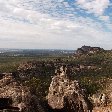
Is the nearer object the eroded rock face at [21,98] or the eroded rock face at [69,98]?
the eroded rock face at [21,98]

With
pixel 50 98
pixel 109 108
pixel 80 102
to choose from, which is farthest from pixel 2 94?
pixel 109 108

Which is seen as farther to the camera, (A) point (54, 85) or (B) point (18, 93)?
(A) point (54, 85)

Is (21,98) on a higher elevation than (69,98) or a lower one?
higher

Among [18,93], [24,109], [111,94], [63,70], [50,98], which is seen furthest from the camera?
[63,70]

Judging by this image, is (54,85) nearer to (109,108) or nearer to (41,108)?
(41,108)

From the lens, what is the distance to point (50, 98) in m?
38.7

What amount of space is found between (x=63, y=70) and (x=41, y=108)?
12.2m

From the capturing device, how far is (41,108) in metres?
33.6

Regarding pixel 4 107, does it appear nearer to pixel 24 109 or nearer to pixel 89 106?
pixel 24 109

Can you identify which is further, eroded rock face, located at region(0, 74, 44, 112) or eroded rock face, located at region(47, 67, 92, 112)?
eroded rock face, located at region(47, 67, 92, 112)

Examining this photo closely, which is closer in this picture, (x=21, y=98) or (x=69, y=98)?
(x=21, y=98)

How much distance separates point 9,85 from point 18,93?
148 inches

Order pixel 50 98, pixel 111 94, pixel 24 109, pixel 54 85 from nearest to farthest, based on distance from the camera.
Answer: pixel 24 109, pixel 111 94, pixel 50 98, pixel 54 85

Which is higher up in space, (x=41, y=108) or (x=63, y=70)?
(x=63, y=70)
